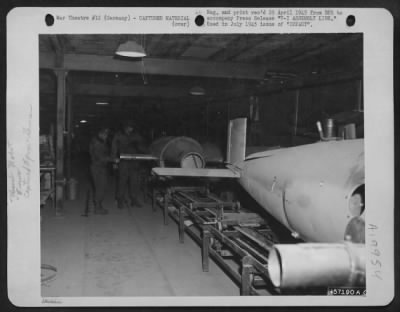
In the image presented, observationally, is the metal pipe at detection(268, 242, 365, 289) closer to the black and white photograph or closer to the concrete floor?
the black and white photograph

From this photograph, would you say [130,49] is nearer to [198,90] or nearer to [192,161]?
[192,161]

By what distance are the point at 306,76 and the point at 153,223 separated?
9.08 feet

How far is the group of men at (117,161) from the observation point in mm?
4750

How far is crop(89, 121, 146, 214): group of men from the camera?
15.6 ft

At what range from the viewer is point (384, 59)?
192 centimetres

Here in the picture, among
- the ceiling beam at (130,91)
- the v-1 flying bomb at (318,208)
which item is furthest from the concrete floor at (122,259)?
the ceiling beam at (130,91)

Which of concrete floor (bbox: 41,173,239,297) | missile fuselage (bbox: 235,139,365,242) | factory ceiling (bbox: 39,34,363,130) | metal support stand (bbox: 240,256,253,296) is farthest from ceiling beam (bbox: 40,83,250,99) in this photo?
metal support stand (bbox: 240,256,253,296)

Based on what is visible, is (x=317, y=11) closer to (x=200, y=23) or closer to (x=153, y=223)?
(x=200, y=23)

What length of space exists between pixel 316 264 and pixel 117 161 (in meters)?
3.98

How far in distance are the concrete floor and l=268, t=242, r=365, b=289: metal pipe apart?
1.24 meters

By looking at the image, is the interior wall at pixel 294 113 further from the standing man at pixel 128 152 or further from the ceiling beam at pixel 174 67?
the standing man at pixel 128 152

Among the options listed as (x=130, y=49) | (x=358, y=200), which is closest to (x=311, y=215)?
(x=358, y=200)

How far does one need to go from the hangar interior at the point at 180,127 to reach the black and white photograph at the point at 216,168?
0.8 inches

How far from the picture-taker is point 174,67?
5.52m
